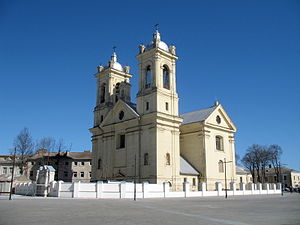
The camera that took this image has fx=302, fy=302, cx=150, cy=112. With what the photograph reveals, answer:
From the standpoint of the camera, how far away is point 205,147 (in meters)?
48.3

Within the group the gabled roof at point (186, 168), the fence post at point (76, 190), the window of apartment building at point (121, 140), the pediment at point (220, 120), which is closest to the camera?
the fence post at point (76, 190)

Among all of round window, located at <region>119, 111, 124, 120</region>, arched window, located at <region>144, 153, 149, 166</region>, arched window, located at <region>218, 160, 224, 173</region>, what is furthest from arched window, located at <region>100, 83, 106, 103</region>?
arched window, located at <region>218, 160, 224, 173</region>

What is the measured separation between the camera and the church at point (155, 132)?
43188 millimetres

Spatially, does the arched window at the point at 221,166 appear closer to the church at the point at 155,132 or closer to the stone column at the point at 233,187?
the church at the point at 155,132

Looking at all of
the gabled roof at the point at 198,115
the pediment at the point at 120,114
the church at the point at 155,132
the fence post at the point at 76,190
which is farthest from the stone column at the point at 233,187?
the fence post at the point at 76,190

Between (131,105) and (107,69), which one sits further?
(107,69)

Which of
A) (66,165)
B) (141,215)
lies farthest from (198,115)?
(141,215)

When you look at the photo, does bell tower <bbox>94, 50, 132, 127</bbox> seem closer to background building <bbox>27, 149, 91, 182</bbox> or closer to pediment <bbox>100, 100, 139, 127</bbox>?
pediment <bbox>100, 100, 139, 127</bbox>

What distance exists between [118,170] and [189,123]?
561 inches

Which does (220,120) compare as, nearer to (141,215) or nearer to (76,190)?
(76,190)

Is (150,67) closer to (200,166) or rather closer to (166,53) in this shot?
(166,53)

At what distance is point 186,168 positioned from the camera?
1852 inches

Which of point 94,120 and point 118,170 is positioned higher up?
point 94,120

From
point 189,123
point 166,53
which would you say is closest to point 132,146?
point 189,123
